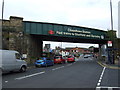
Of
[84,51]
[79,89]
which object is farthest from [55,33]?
[84,51]

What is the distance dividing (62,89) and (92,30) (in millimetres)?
29190

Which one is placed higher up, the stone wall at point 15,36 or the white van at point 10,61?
the stone wall at point 15,36

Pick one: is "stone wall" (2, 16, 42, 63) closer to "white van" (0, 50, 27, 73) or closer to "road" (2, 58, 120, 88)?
"white van" (0, 50, 27, 73)

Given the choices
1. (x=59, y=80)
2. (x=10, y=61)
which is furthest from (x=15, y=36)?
(x=59, y=80)

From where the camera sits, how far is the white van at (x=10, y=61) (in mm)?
14084

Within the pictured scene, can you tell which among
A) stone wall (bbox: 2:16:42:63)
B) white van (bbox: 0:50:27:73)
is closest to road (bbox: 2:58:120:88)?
white van (bbox: 0:50:27:73)

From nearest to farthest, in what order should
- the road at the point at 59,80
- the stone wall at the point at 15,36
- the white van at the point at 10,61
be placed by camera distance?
the road at the point at 59,80 → the white van at the point at 10,61 → the stone wall at the point at 15,36

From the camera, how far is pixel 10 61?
15.0 m

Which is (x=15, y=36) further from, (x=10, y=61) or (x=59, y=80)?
(x=59, y=80)

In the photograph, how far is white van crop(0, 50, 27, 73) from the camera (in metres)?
14.1

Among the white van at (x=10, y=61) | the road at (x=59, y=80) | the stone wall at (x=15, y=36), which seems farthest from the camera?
the stone wall at (x=15, y=36)

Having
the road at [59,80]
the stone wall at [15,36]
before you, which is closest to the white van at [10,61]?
the road at [59,80]

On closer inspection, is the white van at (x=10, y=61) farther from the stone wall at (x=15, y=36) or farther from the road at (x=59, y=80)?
the stone wall at (x=15, y=36)

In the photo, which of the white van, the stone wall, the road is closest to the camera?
the road
